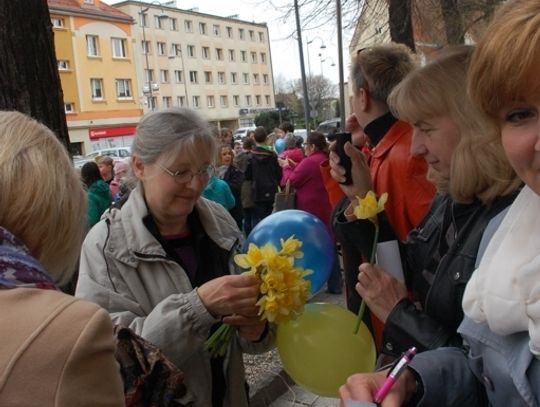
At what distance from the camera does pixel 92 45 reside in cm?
→ 3947

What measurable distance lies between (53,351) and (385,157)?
A: 1.96 m

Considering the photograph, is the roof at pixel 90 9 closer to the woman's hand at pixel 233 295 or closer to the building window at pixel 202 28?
the building window at pixel 202 28

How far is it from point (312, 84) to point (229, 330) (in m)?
54.7

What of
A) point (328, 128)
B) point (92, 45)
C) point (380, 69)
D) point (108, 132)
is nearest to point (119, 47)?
point (92, 45)

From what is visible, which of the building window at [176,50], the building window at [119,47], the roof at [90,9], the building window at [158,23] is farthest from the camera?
the building window at [176,50]

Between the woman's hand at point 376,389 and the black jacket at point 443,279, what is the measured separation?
0.89 ft

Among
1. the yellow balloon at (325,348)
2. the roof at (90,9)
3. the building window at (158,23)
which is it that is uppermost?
the building window at (158,23)

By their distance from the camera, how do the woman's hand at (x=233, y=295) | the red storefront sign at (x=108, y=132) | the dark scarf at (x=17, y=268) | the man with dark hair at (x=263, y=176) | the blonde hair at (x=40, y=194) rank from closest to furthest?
the dark scarf at (x=17, y=268) → the blonde hair at (x=40, y=194) → the woman's hand at (x=233, y=295) → the man with dark hair at (x=263, y=176) → the red storefront sign at (x=108, y=132)

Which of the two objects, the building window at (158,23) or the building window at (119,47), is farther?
the building window at (158,23)

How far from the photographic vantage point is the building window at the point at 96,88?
39.3 m

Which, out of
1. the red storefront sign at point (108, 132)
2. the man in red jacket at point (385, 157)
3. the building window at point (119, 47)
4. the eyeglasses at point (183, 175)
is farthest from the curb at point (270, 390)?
the building window at point (119, 47)

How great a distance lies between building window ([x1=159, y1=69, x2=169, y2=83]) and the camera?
156 feet

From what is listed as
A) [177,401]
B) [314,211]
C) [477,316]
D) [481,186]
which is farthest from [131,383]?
[314,211]

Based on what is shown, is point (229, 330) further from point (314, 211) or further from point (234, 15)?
point (234, 15)
